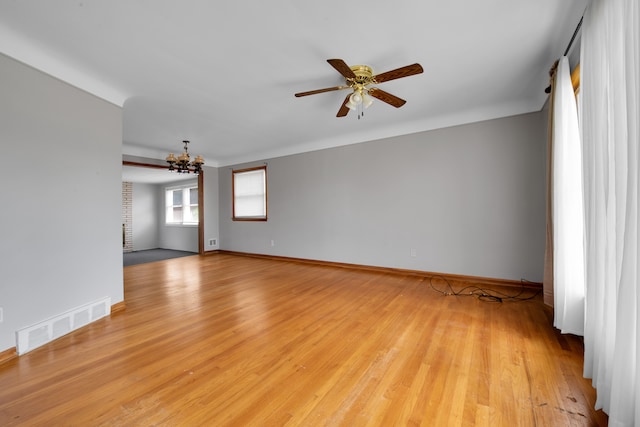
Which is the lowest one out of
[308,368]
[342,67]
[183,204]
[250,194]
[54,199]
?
[308,368]

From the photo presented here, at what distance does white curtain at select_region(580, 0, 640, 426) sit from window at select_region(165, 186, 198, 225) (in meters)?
8.40

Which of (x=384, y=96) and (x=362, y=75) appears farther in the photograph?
(x=384, y=96)

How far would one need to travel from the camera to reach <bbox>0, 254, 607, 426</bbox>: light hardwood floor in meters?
1.34

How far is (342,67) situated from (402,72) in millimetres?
530

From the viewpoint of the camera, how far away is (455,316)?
101 inches

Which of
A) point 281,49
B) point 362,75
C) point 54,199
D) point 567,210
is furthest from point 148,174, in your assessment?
point 567,210

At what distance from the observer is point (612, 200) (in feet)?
4.31

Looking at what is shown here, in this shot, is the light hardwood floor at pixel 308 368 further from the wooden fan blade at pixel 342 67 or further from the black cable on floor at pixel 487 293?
the wooden fan blade at pixel 342 67

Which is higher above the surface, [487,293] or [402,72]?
[402,72]

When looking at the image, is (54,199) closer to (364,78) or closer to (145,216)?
(364,78)

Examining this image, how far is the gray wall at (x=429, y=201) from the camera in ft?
11.4

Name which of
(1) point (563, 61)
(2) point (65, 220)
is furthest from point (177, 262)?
(1) point (563, 61)

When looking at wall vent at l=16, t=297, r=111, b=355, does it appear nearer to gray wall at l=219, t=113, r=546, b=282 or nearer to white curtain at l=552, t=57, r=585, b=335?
gray wall at l=219, t=113, r=546, b=282

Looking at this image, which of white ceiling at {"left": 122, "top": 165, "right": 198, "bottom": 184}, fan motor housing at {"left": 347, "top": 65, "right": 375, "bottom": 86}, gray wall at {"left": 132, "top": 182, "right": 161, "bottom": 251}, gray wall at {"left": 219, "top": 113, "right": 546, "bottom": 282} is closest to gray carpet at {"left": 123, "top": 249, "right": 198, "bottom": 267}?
gray wall at {"left": 132, "top": 182, "right": 161, "bottom": 251}
